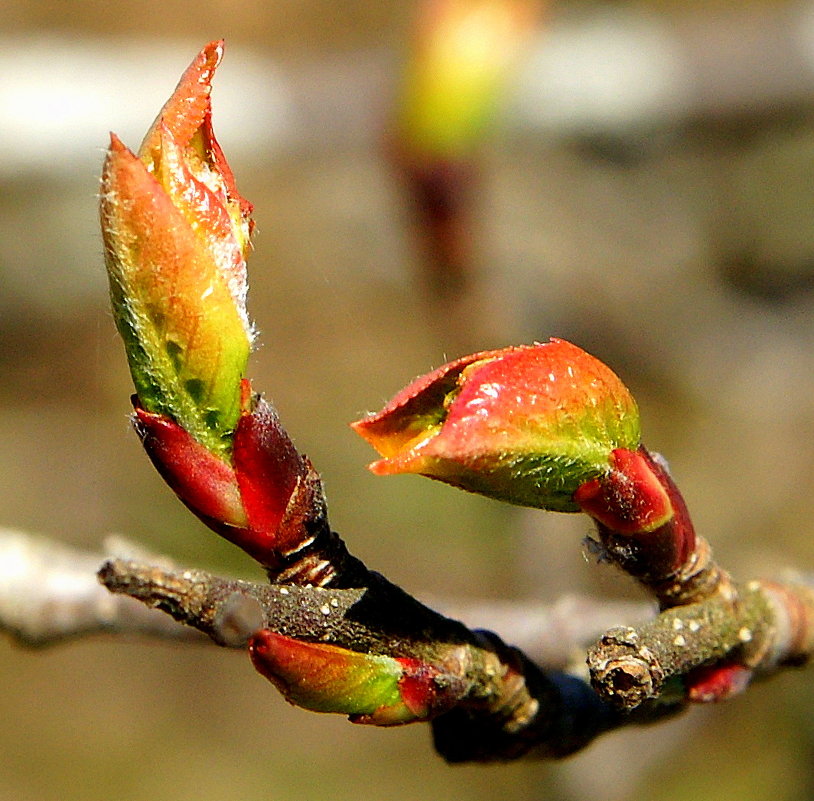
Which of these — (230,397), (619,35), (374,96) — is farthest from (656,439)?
(230,397)

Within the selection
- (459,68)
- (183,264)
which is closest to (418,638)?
(183,264)

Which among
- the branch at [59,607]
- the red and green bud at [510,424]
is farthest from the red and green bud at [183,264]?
the branch at [59,607]

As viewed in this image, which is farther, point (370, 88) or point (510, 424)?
point (370, 88)

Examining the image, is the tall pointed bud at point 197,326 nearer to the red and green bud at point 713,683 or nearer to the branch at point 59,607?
the red and green bud at point 713,683

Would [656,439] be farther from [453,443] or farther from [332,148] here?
[453,443]

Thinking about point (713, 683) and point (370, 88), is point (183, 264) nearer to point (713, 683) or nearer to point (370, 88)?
point (713, 683)

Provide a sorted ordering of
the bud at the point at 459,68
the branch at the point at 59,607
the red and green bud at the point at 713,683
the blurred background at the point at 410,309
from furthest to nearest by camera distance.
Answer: the blurred background at the point at 410,309 → the bud at the point at 459,68 → the branch at the point at 59,607 → the red and green bud at the point at 713,683

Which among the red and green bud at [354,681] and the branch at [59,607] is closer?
the red and green bud at [354,681]
